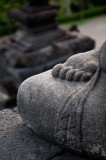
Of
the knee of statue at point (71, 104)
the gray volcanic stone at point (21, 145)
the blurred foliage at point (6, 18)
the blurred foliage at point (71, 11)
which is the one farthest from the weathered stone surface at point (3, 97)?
the knee of statue at point (71, 104)

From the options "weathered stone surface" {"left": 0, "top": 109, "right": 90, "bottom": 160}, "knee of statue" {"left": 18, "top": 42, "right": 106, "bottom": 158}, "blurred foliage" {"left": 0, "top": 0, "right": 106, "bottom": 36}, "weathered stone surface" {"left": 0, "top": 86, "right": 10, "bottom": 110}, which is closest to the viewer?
"knee of statue" {"left": 18, "top": 42, "right": 106, "bottom": 158}

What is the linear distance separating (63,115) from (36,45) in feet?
19.1

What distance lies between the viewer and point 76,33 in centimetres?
912

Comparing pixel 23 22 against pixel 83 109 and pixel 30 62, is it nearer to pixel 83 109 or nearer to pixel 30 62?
pixel 30 62

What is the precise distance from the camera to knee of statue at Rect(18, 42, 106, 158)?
7.30ft

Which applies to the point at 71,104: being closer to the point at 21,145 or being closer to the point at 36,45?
the point at 21,145

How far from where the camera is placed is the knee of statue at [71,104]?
2.23 m

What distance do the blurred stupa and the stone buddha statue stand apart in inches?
190

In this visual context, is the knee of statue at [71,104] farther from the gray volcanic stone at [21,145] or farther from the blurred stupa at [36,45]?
the blurred stupa at [36,45]

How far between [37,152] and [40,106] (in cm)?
34

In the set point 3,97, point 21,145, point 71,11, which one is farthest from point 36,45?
point 71,11

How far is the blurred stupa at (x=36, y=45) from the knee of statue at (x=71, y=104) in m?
4.90

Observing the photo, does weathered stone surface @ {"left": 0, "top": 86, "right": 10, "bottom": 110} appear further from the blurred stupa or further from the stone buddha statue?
the stone buddha statue

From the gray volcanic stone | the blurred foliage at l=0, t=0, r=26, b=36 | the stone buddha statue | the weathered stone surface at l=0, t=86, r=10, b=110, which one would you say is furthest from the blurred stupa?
the stone buddha statue
